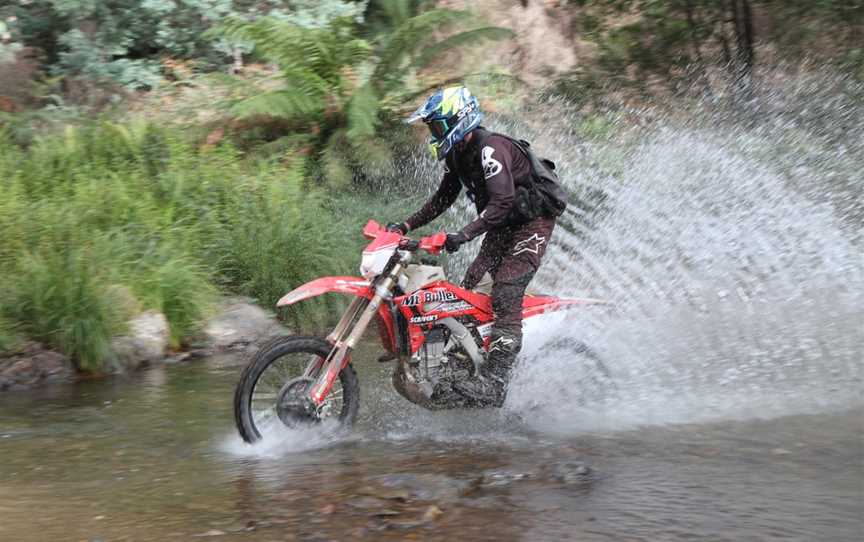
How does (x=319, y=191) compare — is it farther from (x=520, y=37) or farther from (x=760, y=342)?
(x=520, y=37)

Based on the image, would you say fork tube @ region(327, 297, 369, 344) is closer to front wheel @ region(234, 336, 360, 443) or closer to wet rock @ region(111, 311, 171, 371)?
front wheel @ region(234, 336, 360, 443)

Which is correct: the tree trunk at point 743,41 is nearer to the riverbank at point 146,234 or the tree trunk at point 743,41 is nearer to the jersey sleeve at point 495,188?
the riverbank at point 146,234

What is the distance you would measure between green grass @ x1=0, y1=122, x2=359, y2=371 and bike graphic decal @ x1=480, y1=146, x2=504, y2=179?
4184 mm

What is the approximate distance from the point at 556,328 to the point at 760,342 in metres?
2.44

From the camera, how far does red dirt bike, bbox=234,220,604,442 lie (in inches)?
235

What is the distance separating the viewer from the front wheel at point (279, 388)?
5871 millimetres

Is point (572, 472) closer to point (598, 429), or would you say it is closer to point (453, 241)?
point (598, 429)

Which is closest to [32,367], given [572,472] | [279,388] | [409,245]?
[279,388]

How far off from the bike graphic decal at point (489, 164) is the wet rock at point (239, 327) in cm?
422

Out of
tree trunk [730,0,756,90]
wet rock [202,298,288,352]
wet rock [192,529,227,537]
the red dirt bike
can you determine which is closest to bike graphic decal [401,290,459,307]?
the red dirt bike

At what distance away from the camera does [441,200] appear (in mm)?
6992

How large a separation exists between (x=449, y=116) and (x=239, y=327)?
4384 mm

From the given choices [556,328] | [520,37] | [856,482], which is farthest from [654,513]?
[520,37]

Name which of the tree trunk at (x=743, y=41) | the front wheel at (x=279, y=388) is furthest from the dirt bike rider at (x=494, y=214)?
the tree trunk at (x=743, y=41)
